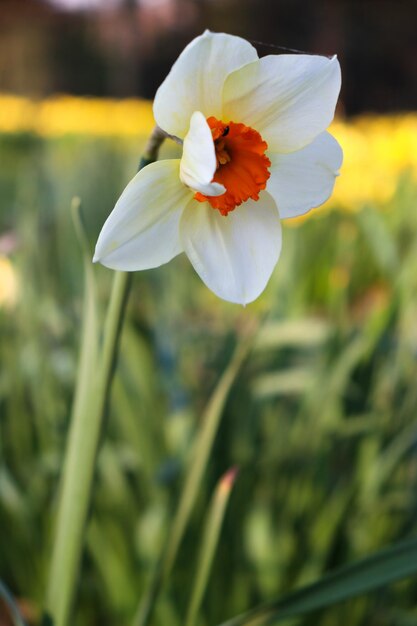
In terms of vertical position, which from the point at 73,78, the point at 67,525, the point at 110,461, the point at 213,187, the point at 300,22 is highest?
the point at 213,187

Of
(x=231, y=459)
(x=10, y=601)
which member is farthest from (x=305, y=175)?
(x=231, y=459)

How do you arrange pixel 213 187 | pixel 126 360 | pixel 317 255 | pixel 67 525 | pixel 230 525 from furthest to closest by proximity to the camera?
pixel 317 255
pixel 126 360
pixel 230 525
pixel 67 525
pixel 213 187

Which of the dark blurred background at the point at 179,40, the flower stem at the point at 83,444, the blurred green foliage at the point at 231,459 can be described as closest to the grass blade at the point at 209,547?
the flower stem at the point at 83,444

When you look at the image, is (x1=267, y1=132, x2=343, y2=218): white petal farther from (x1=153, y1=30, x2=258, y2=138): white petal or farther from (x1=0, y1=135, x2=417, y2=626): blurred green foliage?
(x1=0, y1=135, x2=417, y2=626): blurred green foliage

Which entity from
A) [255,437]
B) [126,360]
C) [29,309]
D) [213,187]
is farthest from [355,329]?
[213,187]

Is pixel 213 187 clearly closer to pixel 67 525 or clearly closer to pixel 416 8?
pixel 67 525

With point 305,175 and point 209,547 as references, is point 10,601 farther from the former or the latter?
point 305,175
